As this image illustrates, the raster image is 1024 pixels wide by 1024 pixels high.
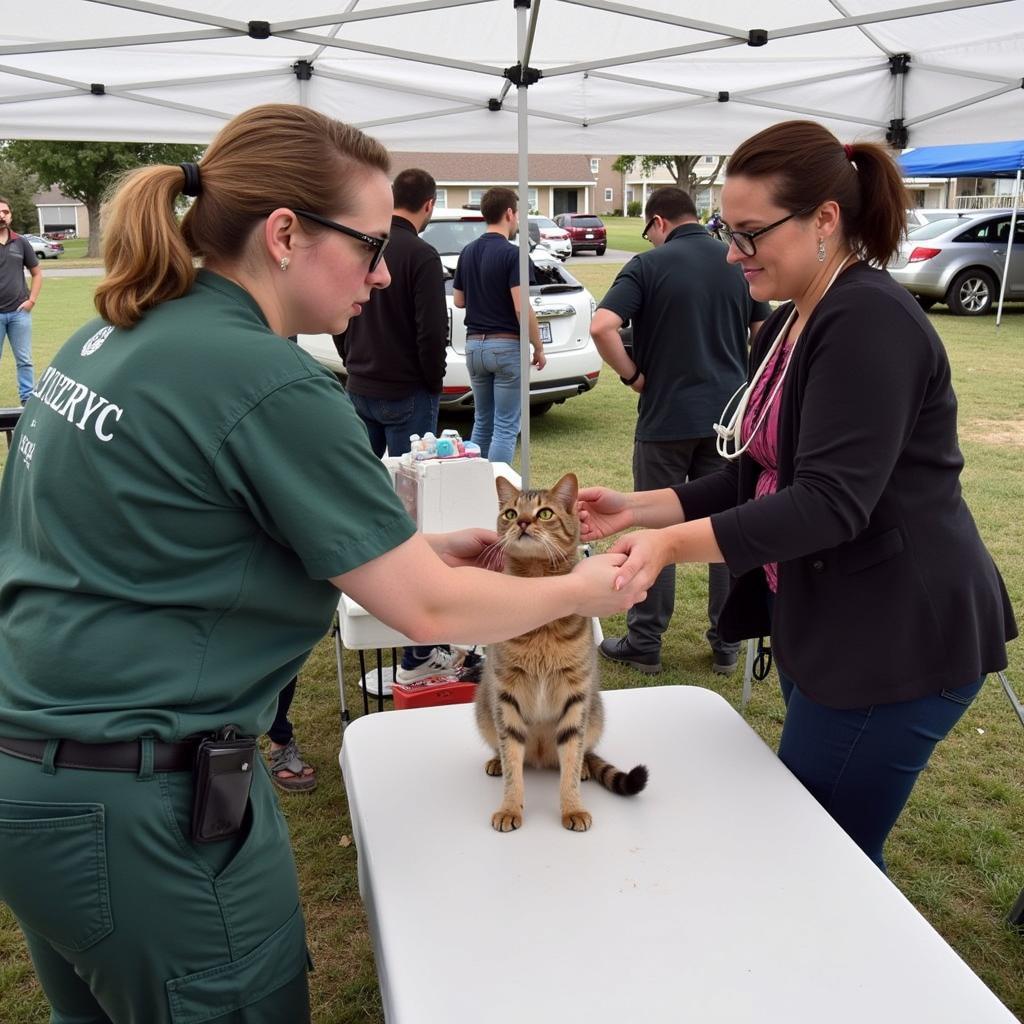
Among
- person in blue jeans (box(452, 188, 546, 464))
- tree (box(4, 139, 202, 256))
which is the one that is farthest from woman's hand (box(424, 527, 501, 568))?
tree (box(4, 139, 202, 256))

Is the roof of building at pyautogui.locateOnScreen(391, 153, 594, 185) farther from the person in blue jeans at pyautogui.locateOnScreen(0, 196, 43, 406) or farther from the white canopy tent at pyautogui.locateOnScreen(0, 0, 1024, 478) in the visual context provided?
the white canopy tent at pyautogui.locateOnScreen(0, 0, 1024, 478)

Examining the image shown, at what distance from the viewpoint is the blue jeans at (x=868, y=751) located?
5.95ft

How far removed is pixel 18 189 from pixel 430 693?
1936 inches

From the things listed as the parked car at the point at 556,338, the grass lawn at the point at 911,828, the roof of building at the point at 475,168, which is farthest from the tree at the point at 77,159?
the grass lawn at the point at 911,828

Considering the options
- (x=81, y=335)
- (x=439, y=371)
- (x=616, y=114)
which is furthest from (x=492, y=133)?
(x=81, y=335)

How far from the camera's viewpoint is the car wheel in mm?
16047

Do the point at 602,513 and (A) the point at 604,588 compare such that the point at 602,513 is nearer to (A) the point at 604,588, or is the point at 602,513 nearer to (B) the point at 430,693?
(A) the point at 604,588

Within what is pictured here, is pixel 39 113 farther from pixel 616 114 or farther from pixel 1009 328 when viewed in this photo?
pixel 1009 328

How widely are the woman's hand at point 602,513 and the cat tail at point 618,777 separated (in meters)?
0.63

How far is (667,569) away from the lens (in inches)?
186

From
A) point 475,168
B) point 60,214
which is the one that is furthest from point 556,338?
point 60,214

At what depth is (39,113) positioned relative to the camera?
4.79 metres

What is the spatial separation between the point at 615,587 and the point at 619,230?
47.3 m

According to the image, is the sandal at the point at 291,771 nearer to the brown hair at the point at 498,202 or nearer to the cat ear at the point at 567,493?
the cat ear at the point at 567,493
